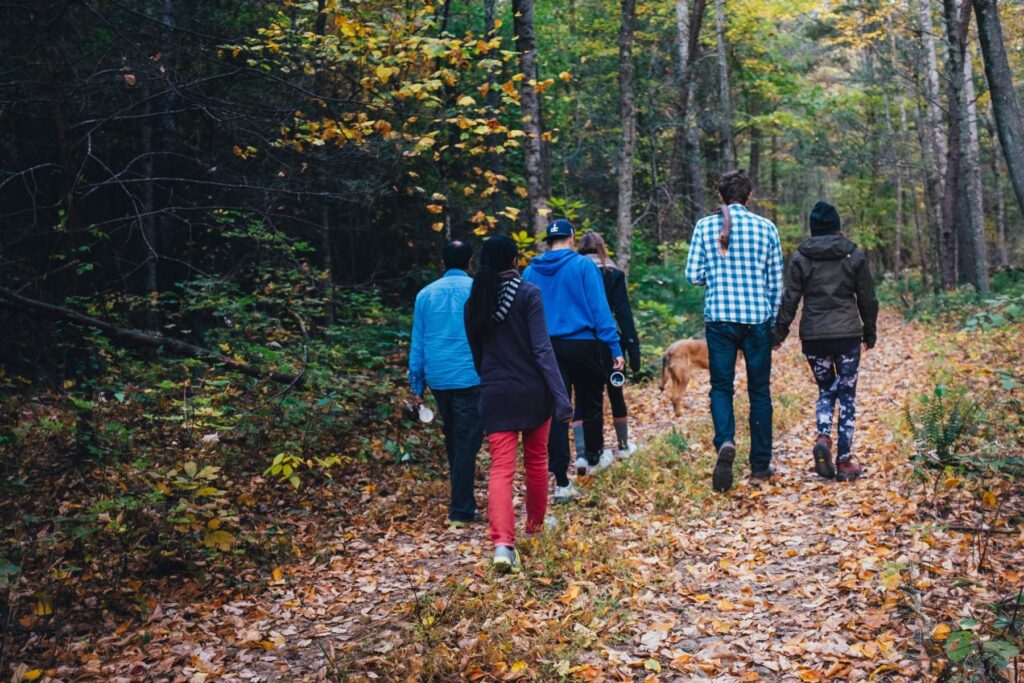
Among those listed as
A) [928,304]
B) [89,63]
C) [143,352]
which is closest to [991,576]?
[89,63]

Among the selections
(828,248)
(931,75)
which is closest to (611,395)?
(828,248)

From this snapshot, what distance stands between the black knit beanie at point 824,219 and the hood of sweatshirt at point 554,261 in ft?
6.85

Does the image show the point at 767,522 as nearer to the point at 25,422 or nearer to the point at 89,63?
the point at 25,422

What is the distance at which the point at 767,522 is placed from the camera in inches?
236

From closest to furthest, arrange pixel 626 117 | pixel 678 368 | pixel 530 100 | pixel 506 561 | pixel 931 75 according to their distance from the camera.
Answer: pixel 506 561 < pixel 530 100 < pixel 678 368 < pixel 626 117 < pixel 931 75

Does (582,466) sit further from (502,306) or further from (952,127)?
(952,127)

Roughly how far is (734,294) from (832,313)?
2.94 ft

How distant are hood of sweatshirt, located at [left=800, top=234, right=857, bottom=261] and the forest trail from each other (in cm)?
194

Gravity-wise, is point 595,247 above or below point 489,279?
above

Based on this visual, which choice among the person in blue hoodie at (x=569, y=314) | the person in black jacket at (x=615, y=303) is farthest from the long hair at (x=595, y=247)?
the person in blue hoodie at (x=569, y=314)

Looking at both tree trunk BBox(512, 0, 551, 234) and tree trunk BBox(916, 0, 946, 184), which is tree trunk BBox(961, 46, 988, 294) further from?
tree trunk BBox(512, 0, 551, 234)

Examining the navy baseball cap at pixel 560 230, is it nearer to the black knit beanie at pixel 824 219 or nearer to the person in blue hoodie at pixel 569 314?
the person in blue hoodie at pixel 569 314

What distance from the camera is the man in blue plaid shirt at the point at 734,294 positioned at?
6457 millimetres

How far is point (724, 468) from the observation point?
665 cm
